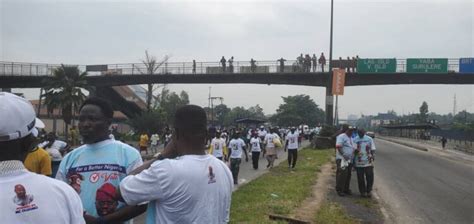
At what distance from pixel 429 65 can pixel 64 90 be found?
96.7ft

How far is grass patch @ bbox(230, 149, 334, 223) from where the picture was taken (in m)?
9.04

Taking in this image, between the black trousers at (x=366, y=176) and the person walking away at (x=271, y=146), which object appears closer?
the black trousers at (x=366, y=176)

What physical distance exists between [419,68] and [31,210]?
41.2m

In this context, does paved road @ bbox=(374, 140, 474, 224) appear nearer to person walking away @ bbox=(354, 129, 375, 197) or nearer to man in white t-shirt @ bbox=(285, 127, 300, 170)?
person walking away @ bbox=(354, 129, 375, 197)

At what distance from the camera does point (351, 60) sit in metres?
41.3

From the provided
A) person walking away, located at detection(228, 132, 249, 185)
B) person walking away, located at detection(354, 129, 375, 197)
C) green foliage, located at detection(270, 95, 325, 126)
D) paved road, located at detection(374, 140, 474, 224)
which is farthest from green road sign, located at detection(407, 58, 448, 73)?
green foliage, located at detection(270, 95, 325, 126)

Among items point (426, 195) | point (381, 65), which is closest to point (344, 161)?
point (426, 195)

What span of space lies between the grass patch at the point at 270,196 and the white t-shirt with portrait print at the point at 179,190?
18.0 ft

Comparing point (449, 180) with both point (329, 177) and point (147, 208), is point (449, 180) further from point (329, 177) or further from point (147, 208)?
point (147, 208)

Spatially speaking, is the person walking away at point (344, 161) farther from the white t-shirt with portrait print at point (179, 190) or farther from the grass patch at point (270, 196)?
the white t-shirt with portrait print at point (179, 190)

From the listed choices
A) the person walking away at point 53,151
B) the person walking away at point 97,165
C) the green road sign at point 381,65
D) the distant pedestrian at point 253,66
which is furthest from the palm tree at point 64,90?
the person walking away at point 97,165

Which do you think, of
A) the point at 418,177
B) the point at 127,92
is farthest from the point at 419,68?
the point at 127,92

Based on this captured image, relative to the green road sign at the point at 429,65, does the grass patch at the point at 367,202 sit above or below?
below

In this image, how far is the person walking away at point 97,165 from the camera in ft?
9.99
